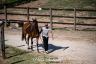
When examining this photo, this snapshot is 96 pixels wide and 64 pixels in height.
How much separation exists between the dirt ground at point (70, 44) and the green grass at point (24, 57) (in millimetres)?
621

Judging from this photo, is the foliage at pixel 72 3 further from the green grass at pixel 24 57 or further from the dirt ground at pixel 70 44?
the green grass at pixel 24 57

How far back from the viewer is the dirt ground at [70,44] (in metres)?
16.1

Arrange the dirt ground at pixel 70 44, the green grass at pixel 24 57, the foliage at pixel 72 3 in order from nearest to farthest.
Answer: the green grass at pixel 24 57 → the dirt ground at pixel 70 44 → the foliage at pixel 72 3

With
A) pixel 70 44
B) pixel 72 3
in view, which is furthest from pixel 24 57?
pixel 72 3

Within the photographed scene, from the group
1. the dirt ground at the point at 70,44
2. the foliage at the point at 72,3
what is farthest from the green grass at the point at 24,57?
the foliage at the point at 72,3

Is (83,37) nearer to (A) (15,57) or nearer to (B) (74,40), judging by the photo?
(B) (74,40)

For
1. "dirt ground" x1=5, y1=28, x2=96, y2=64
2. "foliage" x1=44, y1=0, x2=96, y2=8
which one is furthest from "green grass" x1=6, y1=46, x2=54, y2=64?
"foliage" x1=44, y1=0, x2=96, y2=8

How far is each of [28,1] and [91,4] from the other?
621 cm

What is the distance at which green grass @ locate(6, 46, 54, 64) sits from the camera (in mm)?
15586

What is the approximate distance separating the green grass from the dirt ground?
62cm

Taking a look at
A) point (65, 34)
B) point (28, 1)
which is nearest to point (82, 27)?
point (65, 34)

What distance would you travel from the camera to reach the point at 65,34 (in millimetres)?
20984

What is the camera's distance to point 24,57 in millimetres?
16172

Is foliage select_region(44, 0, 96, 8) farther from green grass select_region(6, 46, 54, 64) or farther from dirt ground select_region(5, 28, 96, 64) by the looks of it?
green grass select_region(6, 46, 54, 64)
